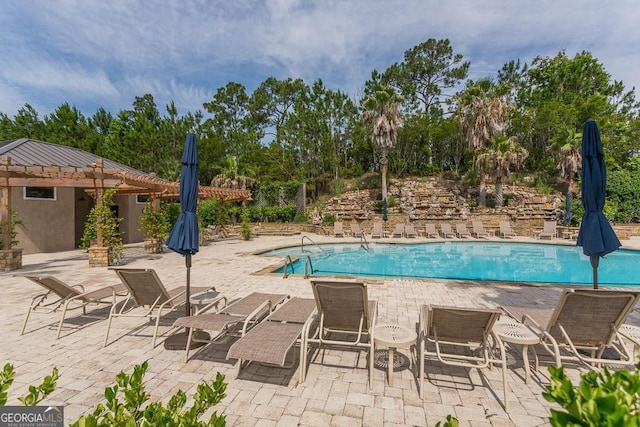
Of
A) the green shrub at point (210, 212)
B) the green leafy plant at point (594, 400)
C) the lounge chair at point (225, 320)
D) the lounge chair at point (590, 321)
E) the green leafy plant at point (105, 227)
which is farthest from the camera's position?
the green shrub at point (210, 212)

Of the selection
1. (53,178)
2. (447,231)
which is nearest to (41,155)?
(53,178)

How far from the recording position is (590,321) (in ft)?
10.2

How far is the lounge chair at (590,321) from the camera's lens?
3021mm

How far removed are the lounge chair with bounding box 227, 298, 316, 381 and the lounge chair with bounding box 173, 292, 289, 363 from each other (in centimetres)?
25

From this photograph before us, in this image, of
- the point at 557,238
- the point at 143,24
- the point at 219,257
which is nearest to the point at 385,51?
the point at 557,238

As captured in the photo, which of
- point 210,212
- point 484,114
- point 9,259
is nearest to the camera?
point 9,259

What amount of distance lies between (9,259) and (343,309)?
11067mm

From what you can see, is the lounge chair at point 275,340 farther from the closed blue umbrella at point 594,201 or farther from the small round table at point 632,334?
the closed blue umbrella at point 594,201

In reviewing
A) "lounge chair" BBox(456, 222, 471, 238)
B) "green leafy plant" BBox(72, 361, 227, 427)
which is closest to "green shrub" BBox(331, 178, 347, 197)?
"lounge chair" BBox(456, 222, 471, 238)

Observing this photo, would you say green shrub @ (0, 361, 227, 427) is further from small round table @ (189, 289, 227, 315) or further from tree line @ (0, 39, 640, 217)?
tree line @ (0, 39, 640, 217)

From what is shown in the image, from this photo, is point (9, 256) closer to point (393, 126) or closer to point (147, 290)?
point (147, 290)

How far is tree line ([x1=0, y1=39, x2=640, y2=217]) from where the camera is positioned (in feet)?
70.3

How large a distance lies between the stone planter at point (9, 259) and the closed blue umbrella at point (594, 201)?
13.8 meters

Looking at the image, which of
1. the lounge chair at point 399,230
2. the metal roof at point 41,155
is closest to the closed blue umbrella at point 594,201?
the lounge chair at point 399,230
